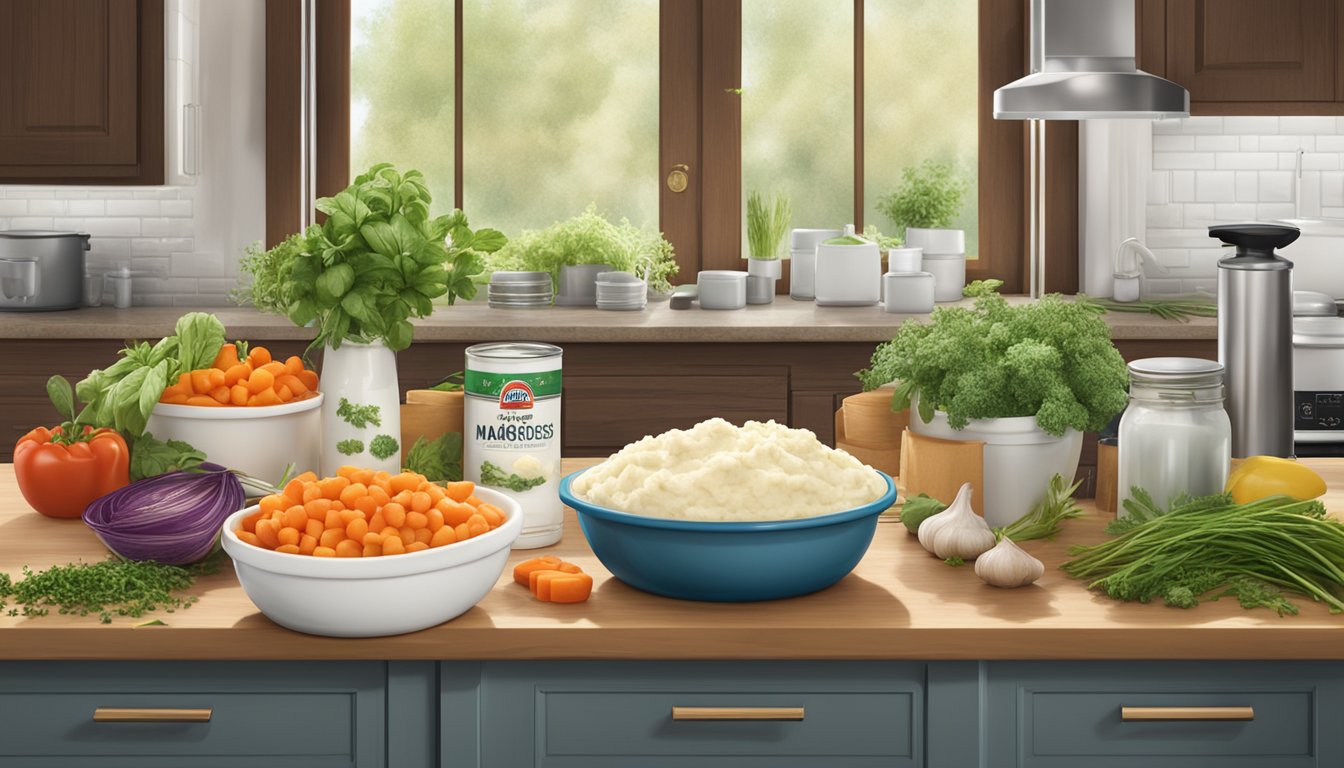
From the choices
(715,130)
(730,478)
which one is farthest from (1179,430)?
(715,130)

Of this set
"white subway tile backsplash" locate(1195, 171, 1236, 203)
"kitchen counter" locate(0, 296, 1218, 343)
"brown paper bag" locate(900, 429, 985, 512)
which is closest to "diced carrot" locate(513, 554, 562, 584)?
"brown paper bag" locate(900, 429, 985, 512)

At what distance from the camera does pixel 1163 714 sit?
1.59 meters

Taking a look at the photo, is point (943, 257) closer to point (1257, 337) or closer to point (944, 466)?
point (1257, 337)

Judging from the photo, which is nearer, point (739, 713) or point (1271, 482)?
point (739, 713)

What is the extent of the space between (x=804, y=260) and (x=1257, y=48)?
150cm

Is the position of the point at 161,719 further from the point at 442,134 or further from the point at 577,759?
the point at 442,134

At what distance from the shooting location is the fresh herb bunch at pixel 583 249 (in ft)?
15.1

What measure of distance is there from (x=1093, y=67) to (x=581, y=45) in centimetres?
219

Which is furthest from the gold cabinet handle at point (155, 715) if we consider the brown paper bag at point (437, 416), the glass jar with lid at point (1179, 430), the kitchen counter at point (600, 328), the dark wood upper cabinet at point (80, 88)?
the dark wood upper cabinet at point (80, 88)

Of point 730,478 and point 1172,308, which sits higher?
point 1172,308

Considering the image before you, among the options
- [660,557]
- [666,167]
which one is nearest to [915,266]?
[666,167]

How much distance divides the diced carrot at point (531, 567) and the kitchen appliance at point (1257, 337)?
3.33 ft

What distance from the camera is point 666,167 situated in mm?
5000

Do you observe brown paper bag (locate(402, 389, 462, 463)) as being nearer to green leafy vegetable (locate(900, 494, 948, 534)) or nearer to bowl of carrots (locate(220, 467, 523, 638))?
bowl of carrots (locate(220, 467, 523, 638))
